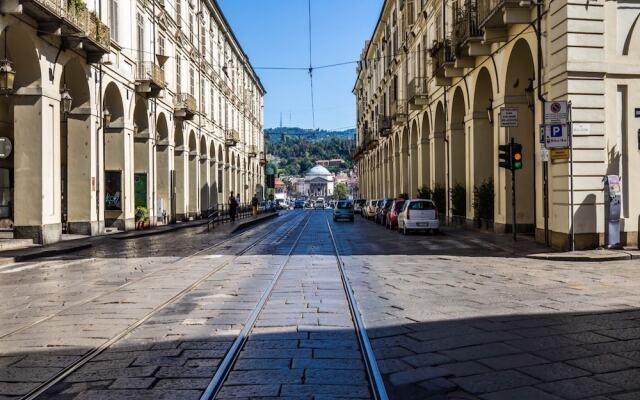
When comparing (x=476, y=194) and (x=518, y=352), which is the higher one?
(x=476, y=194)

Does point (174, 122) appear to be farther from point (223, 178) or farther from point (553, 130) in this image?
point (553, 130)

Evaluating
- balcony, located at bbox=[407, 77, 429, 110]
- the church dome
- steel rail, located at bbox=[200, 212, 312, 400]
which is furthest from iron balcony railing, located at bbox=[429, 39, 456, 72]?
the church dome

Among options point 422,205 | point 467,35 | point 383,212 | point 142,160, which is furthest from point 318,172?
point 467,35

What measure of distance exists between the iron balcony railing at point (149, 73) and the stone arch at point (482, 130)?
1473cm

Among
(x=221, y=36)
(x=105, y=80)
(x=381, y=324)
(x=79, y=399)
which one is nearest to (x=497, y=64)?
(x=105, y=80)

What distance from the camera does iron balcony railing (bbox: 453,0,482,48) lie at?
73.4 feet

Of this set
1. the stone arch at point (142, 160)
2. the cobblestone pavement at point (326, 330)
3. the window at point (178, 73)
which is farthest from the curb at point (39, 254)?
the window at point (178, 73)

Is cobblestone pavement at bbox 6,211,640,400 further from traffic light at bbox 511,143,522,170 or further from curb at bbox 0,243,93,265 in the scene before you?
traffic light at bbox 511,143,522,170

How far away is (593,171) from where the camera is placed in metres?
16.2

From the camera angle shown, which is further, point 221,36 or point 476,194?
point 221,36

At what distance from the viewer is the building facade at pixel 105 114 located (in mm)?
19656

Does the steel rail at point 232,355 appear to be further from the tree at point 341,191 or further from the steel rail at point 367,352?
the tree at point 341,191

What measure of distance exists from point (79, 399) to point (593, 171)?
1455cm

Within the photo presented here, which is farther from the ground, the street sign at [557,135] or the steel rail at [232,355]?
the street sign at [557,135]
